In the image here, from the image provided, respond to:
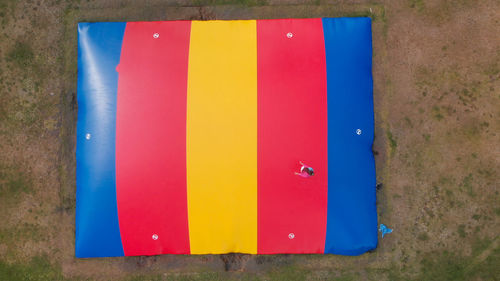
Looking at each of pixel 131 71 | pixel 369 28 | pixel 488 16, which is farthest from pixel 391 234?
pixel 131 71

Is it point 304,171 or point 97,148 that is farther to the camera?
point 97,148

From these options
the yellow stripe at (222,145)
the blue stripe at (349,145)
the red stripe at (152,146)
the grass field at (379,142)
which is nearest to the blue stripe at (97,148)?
the red stripe at (152,146)

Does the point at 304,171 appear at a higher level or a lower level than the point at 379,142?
lower

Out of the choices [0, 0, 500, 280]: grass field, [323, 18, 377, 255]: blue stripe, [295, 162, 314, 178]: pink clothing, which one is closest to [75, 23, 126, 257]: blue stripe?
[0, 0, 500, 280]: grass field

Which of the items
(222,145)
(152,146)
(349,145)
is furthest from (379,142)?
(152,146)

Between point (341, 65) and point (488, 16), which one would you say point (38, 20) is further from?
point (488, 16)

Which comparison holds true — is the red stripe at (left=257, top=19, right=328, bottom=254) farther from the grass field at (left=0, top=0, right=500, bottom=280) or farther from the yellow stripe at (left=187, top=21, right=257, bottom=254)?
the grass field at (left=0, top=0, right=500, bottom=280)

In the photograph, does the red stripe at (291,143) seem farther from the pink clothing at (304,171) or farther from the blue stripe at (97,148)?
the blue stripe at (97,148)

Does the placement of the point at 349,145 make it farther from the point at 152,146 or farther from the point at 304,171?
the point at 152,146
